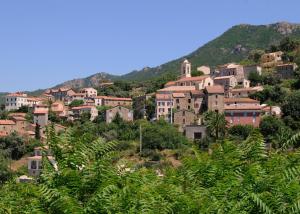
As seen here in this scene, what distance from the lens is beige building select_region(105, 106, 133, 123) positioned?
90.8 metres

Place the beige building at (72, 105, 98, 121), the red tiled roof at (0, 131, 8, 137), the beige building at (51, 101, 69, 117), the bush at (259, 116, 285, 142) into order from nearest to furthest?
the bush at (259, 116, 285, 142), the red tiled roof at (0, 131, 8, 137), the beige building at (72, 105, 98, 121), the beige building at (51, 101, 69, 117)

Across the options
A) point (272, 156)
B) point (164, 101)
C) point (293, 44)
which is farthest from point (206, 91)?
point (272, 156)

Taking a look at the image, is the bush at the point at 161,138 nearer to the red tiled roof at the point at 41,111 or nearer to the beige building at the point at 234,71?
the red tiled roof at the point at 41,111

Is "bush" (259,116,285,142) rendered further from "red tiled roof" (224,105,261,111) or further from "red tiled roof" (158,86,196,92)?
"red tiled roof" (158,86,196,92)

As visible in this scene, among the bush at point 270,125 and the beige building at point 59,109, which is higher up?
the beige building at point 59,109

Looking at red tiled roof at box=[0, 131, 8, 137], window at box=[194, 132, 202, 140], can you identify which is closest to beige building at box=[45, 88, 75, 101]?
red tiled roof at box=[0, 131, 8, 137]

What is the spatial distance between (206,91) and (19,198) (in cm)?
7993

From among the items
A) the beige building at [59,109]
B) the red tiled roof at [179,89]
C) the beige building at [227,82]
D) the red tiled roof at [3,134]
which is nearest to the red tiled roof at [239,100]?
the red tiled roof at [179,89]

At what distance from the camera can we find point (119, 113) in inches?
3551

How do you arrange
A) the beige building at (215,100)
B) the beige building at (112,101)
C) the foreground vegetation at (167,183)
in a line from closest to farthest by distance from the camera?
the foreground vegetation at (167,183)
the beige building at (215,100)
the beige building at (112,101)

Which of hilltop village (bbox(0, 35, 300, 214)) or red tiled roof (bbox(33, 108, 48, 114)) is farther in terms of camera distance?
red tiled roof (bbox(33, 108, 48, 114))

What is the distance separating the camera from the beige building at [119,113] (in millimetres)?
90750

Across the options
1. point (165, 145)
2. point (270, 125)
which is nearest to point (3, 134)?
point (165, 145)

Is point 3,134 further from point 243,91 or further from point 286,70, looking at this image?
point 286,70
